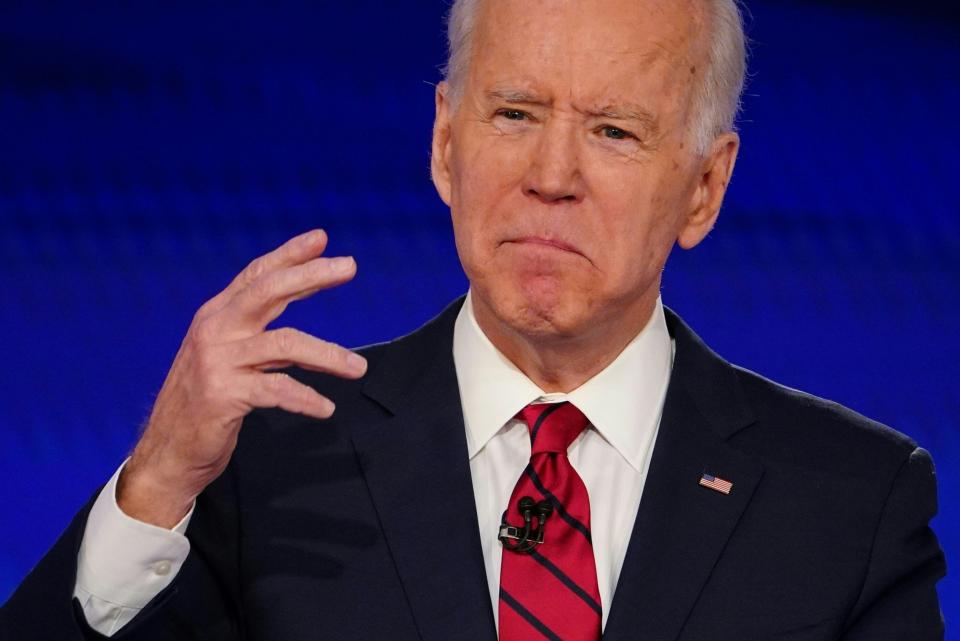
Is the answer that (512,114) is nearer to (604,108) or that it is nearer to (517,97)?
(517,97)

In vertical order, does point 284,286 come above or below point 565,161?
below

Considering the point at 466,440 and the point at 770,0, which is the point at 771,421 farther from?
the point at 770,0

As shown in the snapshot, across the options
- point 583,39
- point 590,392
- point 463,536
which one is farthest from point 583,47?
point 463,536

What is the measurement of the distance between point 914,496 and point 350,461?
2.87ft

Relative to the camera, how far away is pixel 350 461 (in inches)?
98.7

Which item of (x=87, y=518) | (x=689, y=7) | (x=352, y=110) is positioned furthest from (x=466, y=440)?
(x=352, y=110)

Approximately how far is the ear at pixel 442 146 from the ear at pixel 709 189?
0.39 m

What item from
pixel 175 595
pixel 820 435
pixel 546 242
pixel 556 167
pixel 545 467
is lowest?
pixel 175 595

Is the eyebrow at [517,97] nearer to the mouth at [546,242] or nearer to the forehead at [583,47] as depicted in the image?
the forehead at [583,47]

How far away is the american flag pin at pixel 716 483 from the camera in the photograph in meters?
2.50

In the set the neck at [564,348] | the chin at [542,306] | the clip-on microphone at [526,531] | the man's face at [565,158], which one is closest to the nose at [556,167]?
the man's face at [565,158]

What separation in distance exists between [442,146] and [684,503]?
0.71 m

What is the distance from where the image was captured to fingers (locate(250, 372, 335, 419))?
2.11 metres

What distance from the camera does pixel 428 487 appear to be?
2.46 m
